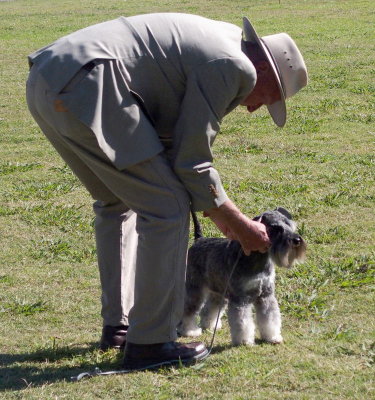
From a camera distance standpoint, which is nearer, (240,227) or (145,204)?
(145,204)

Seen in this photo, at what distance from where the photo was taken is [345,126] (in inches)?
427

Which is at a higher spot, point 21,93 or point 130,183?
point 130,183

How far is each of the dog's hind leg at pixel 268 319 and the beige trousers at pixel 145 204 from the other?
2.18 feet

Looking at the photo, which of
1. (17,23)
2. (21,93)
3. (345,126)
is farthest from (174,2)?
(345,126)

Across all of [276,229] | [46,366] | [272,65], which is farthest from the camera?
[276,229]

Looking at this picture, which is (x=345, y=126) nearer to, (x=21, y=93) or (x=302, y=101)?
(x=302, y=101)

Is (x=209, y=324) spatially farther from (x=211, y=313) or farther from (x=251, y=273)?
(x=251, y=273)

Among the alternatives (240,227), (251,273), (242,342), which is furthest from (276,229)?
(242,342)

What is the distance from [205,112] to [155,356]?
1341 millimetres

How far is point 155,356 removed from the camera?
467 cm

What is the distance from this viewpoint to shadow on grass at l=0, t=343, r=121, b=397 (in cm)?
463

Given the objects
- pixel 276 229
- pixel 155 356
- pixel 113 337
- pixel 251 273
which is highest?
pixel 276 229

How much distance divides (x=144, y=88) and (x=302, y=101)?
8464 millimetres

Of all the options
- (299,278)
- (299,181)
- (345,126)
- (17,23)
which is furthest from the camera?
(17,23)
